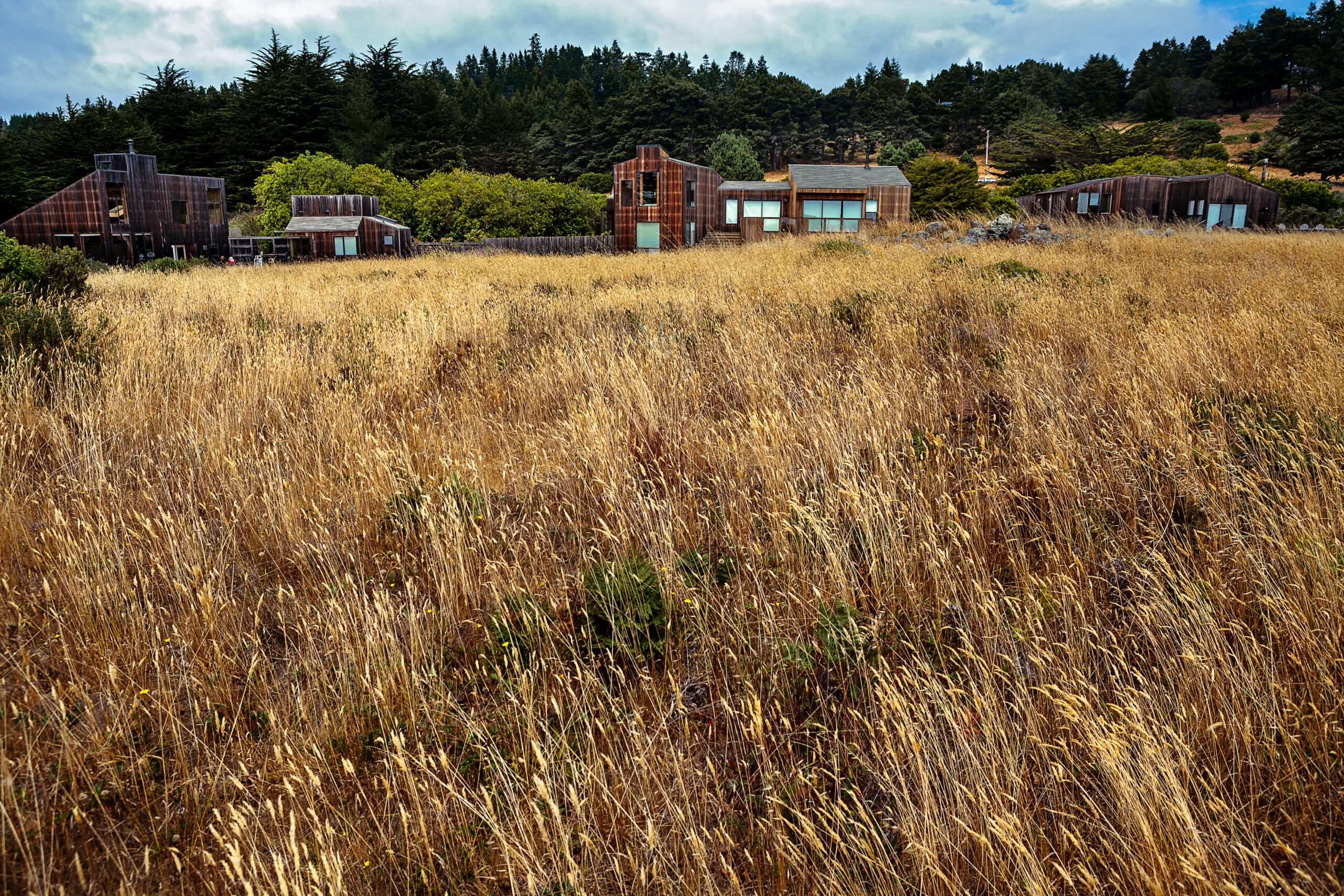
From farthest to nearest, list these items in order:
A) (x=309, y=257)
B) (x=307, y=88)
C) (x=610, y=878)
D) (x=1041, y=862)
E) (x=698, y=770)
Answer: (x=307, y=88) → (x=309, y=257) → (x=698, y=770) → (x=610, y=878) → (x=1041, y=862)

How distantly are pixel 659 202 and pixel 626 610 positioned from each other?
3895 cm

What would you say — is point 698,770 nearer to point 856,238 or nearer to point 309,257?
point 856,238

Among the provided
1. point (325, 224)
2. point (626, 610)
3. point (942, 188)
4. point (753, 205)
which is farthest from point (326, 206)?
point (626, 610)

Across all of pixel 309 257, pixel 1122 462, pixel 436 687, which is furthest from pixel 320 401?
pixel 309 257

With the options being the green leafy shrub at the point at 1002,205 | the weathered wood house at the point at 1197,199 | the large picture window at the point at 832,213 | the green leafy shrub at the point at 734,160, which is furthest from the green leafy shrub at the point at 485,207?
the weathered wood house at the point at 1197,199

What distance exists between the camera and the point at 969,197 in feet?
162

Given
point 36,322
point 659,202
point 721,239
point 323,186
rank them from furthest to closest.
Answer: point 323,186
point 659,202
point 721,239
point 36,322

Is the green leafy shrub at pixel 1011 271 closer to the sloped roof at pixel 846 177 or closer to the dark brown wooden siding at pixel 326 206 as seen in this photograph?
the sloped roof at pixel 846 177

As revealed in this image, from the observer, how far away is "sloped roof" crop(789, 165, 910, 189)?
1742 inches

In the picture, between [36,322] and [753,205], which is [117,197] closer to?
[753,205]

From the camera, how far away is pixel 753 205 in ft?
150

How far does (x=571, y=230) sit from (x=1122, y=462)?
4995cm

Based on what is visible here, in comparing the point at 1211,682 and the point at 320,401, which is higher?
the point at 320,401

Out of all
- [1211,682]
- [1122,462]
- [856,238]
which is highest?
[856,238]
